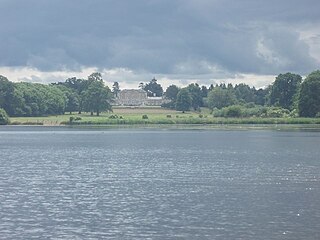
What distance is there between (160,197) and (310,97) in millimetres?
138591

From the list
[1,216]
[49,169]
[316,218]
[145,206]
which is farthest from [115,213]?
[49,169]

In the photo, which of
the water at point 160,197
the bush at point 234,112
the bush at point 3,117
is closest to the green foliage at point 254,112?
the bush at point 234,112

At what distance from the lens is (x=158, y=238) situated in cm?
3328

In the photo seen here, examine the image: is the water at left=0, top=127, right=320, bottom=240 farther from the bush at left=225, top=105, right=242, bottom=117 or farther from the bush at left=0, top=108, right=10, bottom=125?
the bush at left=0, top=108, right=10, bottom=125

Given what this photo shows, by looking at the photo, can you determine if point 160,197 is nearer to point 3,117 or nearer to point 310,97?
point 310,97

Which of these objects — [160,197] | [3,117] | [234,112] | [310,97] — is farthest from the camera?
[3,117]

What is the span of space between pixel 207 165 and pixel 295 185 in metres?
18.8

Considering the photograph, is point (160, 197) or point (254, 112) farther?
point (254, 112)

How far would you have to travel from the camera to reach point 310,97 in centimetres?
17812

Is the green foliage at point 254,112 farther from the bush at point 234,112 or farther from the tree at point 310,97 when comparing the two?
the tree at point 310,97

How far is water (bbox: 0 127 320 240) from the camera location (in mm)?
35188

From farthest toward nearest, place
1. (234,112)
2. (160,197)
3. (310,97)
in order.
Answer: (234,112) → (310,97) → (160,197)

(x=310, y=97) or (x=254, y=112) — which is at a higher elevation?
(x=310, y=97)

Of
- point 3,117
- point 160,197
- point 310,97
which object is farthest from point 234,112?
point 160,197
